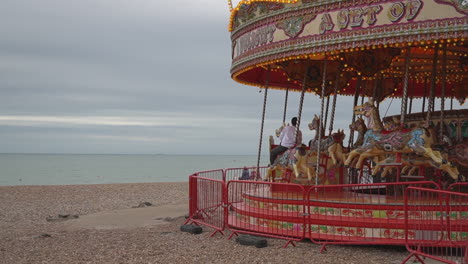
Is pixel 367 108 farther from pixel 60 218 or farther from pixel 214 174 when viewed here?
pixel 60 218

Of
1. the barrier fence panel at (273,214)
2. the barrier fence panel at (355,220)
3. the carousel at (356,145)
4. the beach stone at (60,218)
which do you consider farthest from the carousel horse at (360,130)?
the beach stone at (60,218)

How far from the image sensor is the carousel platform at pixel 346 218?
927 centimetres

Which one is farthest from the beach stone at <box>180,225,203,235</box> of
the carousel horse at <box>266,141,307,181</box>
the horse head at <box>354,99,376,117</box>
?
the horse head at <box>354,99,376,117</box>

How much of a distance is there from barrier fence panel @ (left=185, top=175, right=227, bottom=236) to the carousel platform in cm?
47

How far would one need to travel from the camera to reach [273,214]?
11.4 metres

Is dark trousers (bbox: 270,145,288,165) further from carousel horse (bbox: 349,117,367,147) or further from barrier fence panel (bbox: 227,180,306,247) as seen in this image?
carousel horse (bbox: 349,117,367,147)

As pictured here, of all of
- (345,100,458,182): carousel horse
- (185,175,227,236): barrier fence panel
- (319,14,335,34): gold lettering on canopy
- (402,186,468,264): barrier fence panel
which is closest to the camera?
(402,186,468,264): barrier fence panel

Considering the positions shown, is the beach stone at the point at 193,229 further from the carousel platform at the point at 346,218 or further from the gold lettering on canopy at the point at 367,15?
the gold lettering on canopy at the point at 367,15

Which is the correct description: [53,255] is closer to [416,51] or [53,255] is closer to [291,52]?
[291,52]

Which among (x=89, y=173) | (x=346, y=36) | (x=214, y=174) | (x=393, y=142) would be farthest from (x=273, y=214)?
(x=89, y=173)

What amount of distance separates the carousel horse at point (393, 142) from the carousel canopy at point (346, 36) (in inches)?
47.9

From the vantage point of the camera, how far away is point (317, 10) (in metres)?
11.7

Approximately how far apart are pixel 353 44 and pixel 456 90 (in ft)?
29.2

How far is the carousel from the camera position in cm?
999
